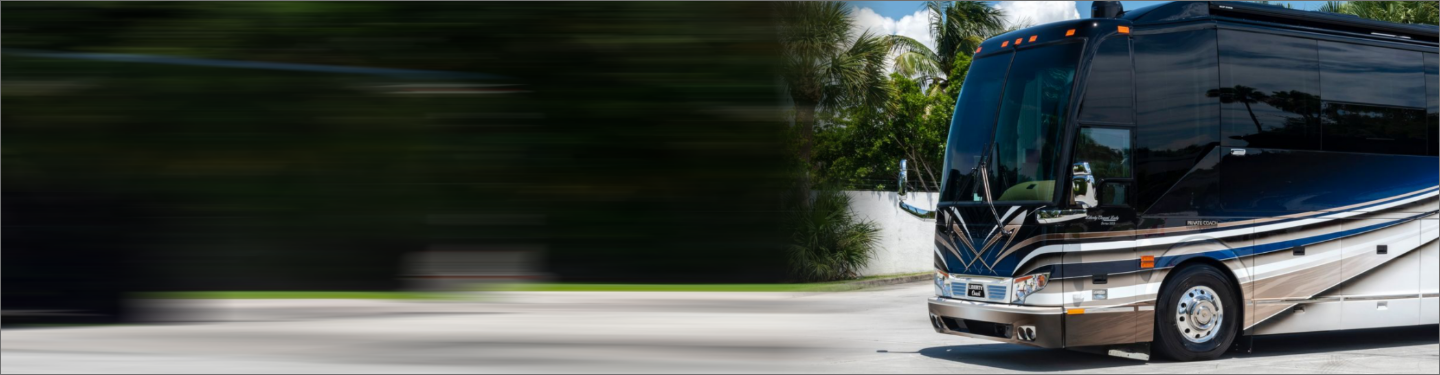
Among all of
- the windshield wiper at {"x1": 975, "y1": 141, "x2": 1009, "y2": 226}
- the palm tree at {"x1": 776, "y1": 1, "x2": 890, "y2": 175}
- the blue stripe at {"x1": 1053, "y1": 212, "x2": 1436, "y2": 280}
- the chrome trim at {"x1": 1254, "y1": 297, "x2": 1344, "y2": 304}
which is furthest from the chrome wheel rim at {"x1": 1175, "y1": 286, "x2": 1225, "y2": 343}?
the palm tree at {"x1": 776, "y1": 1, "x2": 890, "y2": 175}

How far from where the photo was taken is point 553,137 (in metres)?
3.37

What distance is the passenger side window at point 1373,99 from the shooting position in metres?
9.20

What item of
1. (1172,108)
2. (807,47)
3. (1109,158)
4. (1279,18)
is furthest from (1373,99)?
(807,47)

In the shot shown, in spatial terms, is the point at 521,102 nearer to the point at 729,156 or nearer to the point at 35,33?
the point at 729,156

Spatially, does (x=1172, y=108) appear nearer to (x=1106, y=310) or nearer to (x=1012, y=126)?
(x=1012, y=126)

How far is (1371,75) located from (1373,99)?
0.65ft

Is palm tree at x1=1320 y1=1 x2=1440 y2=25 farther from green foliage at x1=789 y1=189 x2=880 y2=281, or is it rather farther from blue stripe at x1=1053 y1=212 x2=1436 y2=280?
blue stripe at x1=1053 y1=212 x2=1436 y2=280

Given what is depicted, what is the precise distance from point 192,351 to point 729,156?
6.39 ft

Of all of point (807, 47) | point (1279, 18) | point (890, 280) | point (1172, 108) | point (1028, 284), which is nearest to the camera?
point (807, 47)

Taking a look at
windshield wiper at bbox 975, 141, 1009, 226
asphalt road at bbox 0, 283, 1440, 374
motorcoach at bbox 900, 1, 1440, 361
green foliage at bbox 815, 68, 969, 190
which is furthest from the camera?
green foliage at bbox 815, 68, 969, 190

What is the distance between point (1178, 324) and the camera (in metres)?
8.42

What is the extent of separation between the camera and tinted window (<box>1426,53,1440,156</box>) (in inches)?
380

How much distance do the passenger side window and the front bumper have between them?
2982mm

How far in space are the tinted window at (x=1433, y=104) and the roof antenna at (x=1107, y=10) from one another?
11.0 feet
